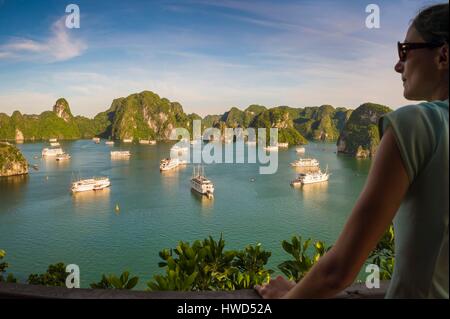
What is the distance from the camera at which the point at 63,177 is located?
125 ft

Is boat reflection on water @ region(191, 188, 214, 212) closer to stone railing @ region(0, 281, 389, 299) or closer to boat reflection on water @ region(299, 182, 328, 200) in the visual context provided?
boat reflection on water @ region(299, 182, 328, 200)

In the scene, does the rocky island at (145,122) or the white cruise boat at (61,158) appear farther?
the rocky island at (145,122)

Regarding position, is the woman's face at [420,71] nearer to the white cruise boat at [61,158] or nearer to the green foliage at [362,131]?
the white cruise boat at [61,158]

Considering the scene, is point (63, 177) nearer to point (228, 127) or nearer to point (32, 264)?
point (32, 264)

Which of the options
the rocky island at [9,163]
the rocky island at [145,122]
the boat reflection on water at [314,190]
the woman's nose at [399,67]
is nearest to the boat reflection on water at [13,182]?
the rocky island at [9,163]

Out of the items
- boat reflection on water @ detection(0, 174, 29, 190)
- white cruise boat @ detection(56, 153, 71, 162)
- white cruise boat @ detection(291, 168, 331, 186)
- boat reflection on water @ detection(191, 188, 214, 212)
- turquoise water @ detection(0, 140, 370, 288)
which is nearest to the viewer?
turquoise water @ detection(0, 140, 370, 288)

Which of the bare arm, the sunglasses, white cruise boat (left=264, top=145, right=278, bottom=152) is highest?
the sunglasses

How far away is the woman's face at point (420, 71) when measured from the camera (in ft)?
1.91

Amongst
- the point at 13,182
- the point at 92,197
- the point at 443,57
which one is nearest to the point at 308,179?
the point at 92,197

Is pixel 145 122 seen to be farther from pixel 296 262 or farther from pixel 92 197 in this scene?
pixel 296 262

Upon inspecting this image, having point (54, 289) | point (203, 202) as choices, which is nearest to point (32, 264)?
point (203, 202)

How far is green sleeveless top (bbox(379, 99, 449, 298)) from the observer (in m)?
0.48

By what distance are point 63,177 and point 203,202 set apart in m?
19.2

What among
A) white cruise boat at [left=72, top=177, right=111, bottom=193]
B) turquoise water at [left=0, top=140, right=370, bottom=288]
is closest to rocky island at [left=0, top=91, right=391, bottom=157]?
turquoise water at [left=0, top=140, right=370, bottom=288]
